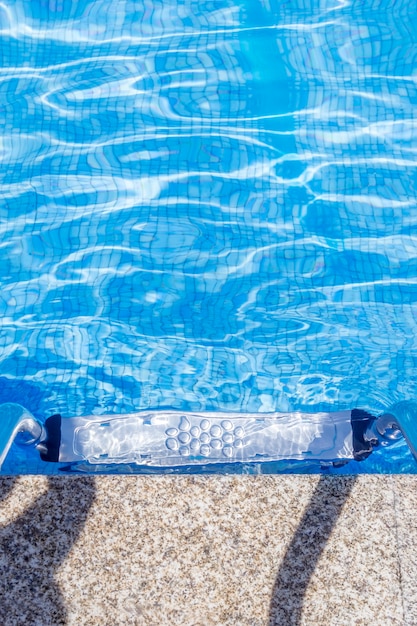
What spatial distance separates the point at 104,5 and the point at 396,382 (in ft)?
9.15

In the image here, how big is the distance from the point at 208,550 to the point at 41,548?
0.64 m

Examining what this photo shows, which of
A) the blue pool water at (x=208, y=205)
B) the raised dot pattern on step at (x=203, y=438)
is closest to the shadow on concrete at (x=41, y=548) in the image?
the raised dot pattern on step at (x=203, y=438)

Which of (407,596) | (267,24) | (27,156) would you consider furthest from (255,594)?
(267,24)

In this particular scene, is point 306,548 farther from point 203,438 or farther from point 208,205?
point 208,205

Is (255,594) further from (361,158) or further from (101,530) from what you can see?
(361,158)

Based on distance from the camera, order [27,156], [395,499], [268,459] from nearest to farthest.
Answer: [395,499]
[268,459]
[27,156]

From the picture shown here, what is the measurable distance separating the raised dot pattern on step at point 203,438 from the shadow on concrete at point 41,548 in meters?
0.49

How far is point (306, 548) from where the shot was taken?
89.7 inches

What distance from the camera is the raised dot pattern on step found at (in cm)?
270

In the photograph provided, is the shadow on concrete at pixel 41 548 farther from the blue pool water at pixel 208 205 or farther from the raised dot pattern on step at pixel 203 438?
the blue pool water at pixel 208 205

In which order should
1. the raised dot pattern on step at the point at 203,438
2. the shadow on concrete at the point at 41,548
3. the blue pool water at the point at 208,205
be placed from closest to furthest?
the shadow on concrete at the point at 41,548, the raised dot pattern on step at the point at 203,438, the blue pool water at the point at 208,205

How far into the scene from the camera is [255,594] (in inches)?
87.3

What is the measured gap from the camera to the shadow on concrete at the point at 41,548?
2170 millimetres

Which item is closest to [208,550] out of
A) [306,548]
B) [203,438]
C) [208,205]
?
[306,548]
